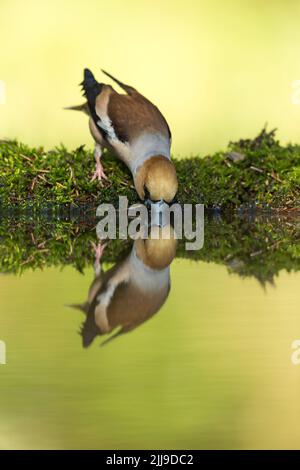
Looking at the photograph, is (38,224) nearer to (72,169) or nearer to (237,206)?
(72,169)

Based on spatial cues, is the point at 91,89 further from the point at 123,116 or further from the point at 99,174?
the point at 99,174

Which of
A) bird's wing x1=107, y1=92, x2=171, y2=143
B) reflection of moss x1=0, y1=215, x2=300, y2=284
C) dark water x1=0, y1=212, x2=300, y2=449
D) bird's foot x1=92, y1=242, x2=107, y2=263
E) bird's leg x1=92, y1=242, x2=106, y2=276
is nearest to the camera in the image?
dark water x1=0, y1=212, x2=300, y2=449

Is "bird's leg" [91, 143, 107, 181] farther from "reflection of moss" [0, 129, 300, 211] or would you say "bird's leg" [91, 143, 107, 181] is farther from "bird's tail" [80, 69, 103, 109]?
"bird's tail" [80, 69, 103, 109]

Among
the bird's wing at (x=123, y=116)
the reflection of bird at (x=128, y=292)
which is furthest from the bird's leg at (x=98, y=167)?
the reflection of bird at (x=128, y=292)

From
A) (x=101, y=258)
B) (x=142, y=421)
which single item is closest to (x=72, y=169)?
(x=101, y=258)

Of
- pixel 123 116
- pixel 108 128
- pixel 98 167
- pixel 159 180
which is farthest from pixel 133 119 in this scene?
pixel 159 180

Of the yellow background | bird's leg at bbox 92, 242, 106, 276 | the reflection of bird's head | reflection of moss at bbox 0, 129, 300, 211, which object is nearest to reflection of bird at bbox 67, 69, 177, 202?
reflection of moss at bbox 0, 129, 300, 211
